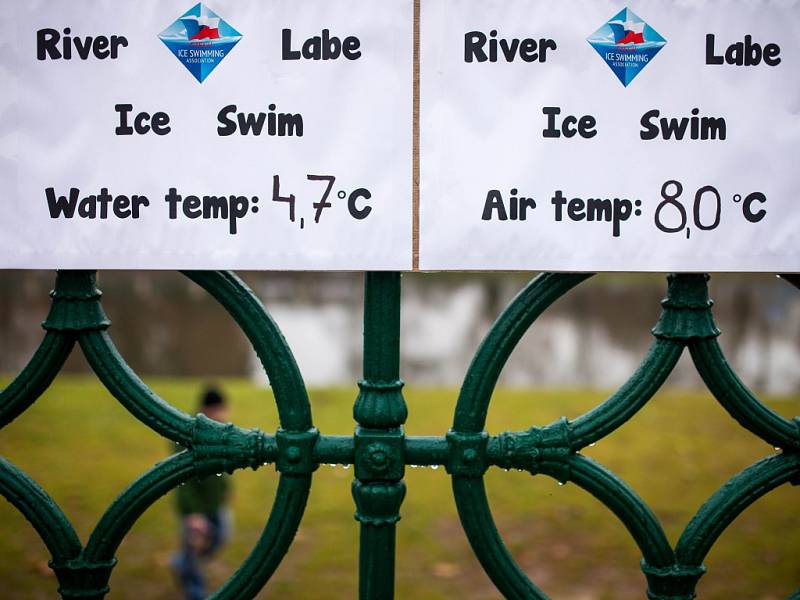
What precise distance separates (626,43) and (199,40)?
853 mm

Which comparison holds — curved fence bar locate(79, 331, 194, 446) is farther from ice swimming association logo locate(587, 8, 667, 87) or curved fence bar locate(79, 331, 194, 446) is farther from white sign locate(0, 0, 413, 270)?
ice swimming association logo locate(587, 8, 667, 87)

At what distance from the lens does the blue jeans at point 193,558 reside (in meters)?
4.49

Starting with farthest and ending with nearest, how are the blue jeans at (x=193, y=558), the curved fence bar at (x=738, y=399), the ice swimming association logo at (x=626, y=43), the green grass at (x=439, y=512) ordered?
the green grass at (x=439, y=512)
the blue jeans at (x=193, y=558)
the curved fence bar at (x=738, y=399)
the ice swimming association logo at (x=626, y=43)

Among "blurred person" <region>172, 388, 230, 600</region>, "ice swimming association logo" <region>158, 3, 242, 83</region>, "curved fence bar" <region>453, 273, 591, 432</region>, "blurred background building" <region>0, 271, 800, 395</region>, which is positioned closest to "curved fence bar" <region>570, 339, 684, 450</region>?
"curved fence bar" <region>453, 273, 591, 432</region>

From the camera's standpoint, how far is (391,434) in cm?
205

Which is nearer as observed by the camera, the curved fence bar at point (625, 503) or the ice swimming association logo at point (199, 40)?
the ice swimming association logo at point (199, 40)

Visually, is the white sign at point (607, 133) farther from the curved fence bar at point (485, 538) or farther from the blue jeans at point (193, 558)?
the blue jeans at point (193, 558)

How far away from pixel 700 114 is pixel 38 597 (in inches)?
167

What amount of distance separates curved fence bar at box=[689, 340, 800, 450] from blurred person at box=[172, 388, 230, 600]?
9.67 ft

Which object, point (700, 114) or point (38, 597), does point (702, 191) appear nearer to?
point (700, 114)

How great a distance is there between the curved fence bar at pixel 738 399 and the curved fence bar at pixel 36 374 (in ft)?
4.41

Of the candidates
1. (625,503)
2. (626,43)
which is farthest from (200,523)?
(626,43)

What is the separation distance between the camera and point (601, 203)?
1898mm

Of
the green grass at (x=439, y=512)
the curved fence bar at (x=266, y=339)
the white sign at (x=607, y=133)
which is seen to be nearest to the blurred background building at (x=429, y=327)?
the green grass at (x=439, y=512)
